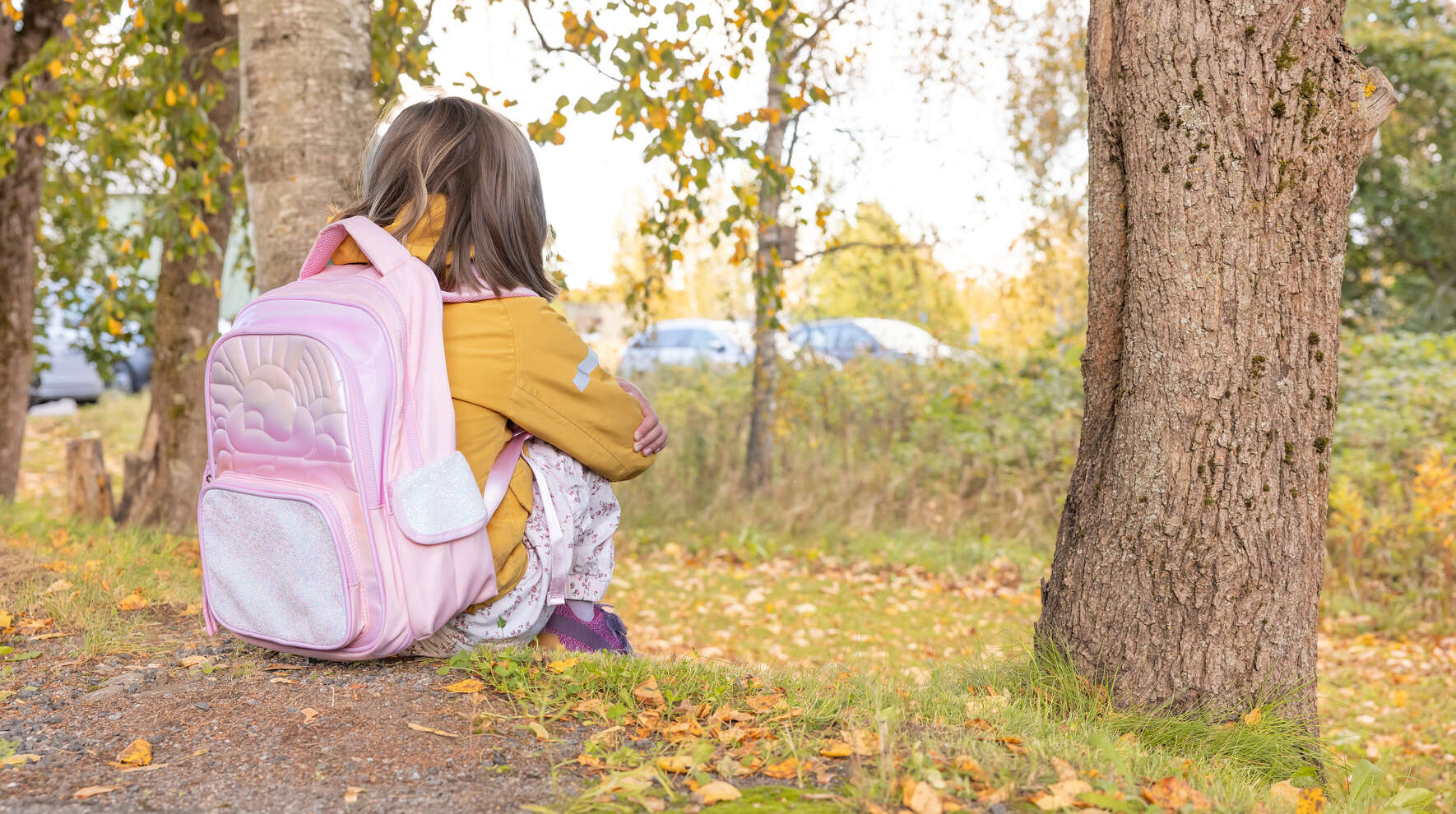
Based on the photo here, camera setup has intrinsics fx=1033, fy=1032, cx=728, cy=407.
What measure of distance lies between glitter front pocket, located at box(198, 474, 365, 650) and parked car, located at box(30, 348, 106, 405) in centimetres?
1488

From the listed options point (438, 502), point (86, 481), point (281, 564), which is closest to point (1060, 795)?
point (438, 502)

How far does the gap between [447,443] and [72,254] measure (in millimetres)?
7453

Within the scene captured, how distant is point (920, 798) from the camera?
1714 millimetres

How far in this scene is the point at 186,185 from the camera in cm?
435

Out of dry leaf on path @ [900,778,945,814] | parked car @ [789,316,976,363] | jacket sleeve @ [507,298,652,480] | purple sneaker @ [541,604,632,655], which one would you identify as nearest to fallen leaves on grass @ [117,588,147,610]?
purple sneaker @ [541,604,632,655]

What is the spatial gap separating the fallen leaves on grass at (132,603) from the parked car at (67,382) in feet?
45.5

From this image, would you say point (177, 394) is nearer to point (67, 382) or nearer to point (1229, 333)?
point (1229, 333)

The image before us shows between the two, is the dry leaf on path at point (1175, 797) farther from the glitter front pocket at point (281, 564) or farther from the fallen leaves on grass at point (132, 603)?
the fallen leaves on grass at point (132, 603)

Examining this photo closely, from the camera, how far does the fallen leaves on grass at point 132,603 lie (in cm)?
302

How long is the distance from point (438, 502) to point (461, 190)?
774 millimetres

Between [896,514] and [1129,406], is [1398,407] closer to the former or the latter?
[896,514]

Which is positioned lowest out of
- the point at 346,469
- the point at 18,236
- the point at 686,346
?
the point at 346,469

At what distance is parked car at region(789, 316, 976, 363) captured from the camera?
9.88 m

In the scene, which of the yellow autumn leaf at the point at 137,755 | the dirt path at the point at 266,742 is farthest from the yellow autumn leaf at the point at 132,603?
the yellow autumn leaf at the point at 137,755
